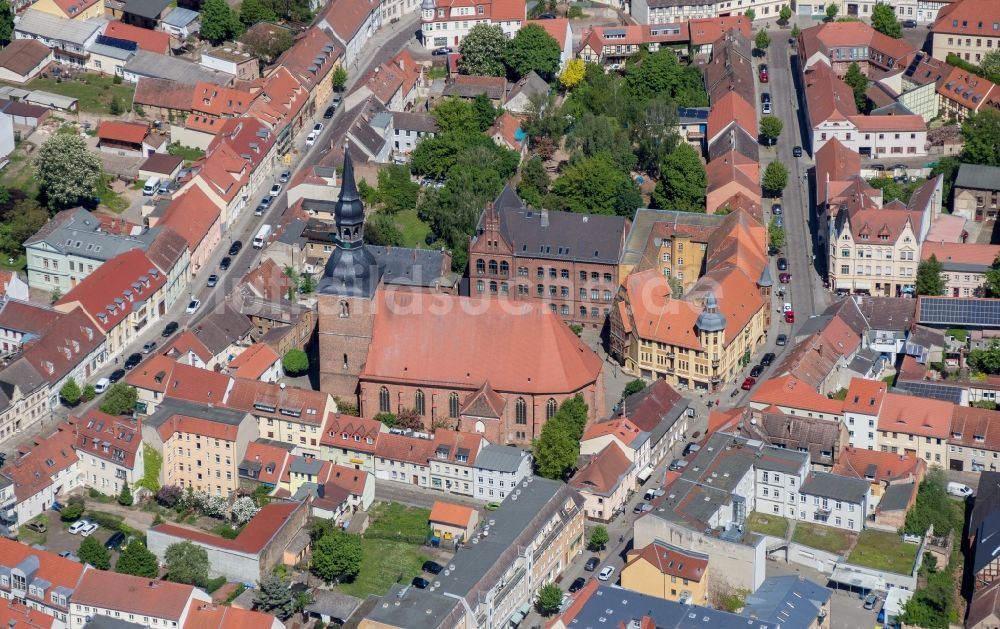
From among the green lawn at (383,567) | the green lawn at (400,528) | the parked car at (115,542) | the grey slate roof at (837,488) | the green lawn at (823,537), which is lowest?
the green lawn at (383,567)

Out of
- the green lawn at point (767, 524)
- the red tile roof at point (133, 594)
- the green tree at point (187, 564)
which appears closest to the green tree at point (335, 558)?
the green tree at point (187, 564)

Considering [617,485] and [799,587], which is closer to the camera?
[799,587]

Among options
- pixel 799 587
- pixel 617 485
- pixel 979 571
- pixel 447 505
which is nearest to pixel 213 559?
pixel 447 505

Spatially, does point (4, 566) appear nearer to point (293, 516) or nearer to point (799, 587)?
point (293, 516)

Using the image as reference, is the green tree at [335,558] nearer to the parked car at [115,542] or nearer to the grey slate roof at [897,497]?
the parked car at [115,542]

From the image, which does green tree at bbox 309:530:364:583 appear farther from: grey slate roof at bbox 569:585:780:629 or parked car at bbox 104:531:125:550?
grey slate roof at bbox 569:585:780:629

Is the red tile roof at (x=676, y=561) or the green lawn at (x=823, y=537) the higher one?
the red tile roof at (x=676, y=561)
